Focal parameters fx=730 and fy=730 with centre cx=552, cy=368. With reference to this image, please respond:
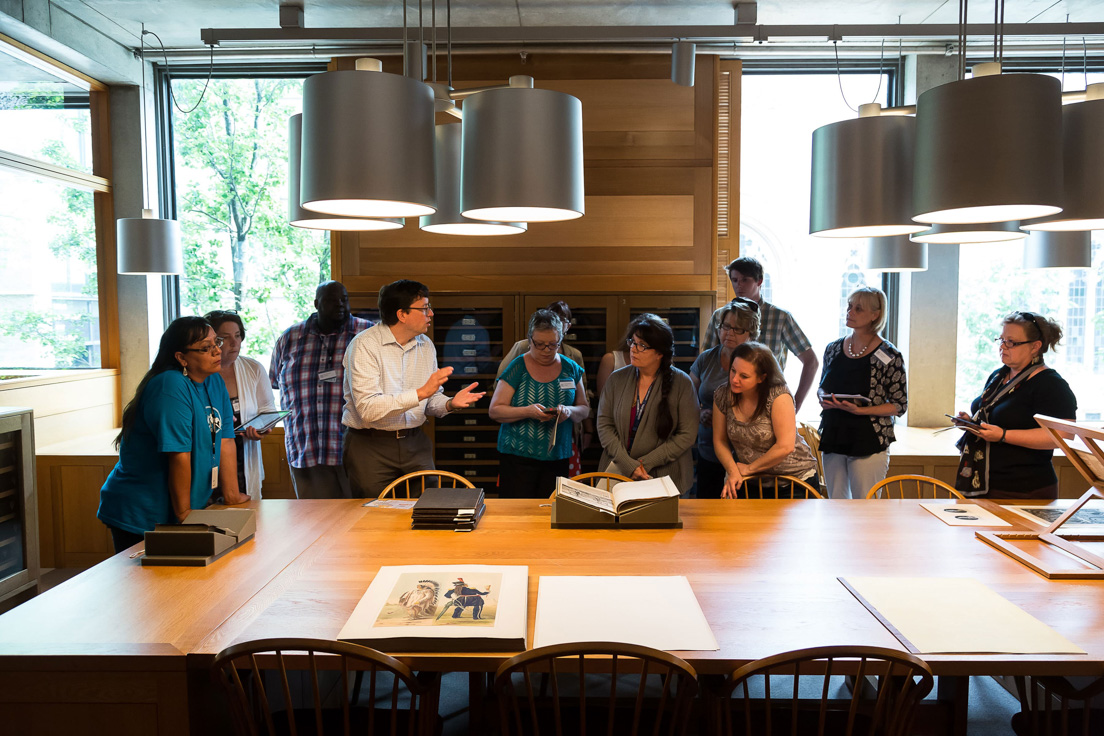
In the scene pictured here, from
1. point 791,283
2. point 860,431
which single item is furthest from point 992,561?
point 791,283

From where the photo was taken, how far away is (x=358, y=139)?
5.65 feet

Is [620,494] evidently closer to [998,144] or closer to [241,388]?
[998,144]

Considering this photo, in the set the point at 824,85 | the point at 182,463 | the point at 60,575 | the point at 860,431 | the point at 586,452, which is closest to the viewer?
the point at 182,463

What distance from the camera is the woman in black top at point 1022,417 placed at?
3.21 m

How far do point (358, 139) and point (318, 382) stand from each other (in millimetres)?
2556

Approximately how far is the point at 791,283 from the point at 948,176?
4116 millimetres

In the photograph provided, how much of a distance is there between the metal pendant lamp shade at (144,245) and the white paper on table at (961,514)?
14.8 feet

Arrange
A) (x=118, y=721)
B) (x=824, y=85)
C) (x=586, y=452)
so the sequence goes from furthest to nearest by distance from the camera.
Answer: (x=824, y=85)
(x=586, y=452)
(x=118, y=721)

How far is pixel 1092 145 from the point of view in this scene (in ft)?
6.59

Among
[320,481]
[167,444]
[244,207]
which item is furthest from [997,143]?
[244,207]

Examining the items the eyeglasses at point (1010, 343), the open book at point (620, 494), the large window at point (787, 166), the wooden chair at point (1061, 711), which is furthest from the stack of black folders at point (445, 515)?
the large window at point (787, 166)

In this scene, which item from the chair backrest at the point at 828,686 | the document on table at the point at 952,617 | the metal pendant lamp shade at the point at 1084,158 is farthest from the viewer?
the metal pendant lamp shade at the point at 1084,158

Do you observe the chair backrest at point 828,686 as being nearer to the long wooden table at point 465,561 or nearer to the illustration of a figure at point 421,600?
the long wooden table at point 465,561

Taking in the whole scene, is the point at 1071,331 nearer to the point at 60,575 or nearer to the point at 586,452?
the point at 586,452
